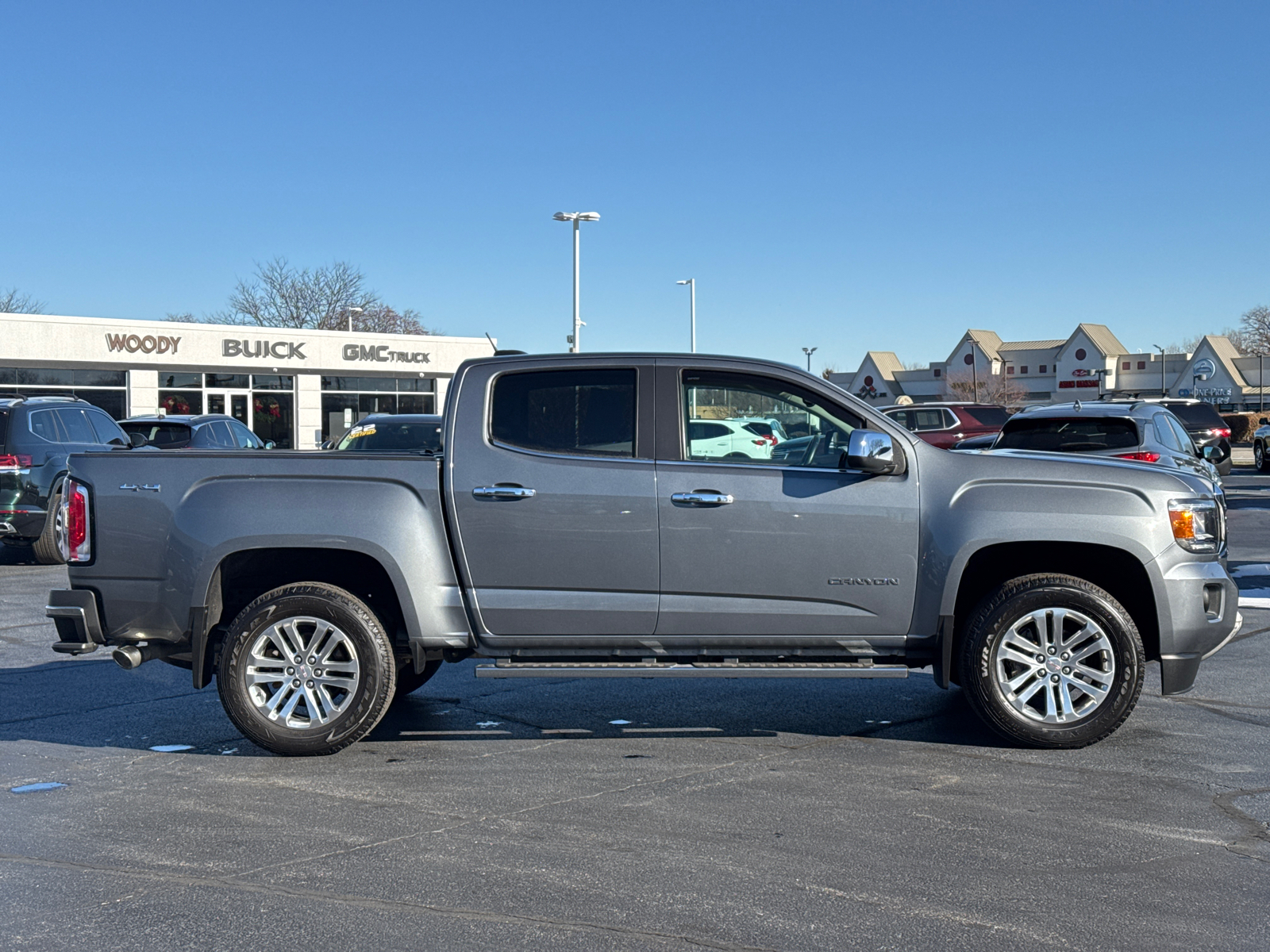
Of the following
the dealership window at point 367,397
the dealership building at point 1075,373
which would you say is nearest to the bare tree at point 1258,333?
the dealership building at point 1075,373

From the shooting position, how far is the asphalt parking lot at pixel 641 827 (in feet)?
12.7

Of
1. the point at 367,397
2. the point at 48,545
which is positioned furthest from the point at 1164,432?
the point at 367,397

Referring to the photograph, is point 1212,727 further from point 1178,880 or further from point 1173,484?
point 1178,880

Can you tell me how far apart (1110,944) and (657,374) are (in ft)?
11.2

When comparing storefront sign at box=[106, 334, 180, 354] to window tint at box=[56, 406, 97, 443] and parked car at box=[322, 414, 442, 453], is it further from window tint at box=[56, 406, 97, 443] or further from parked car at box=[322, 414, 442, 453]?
parked car at box=[322, 414, 442, 453]

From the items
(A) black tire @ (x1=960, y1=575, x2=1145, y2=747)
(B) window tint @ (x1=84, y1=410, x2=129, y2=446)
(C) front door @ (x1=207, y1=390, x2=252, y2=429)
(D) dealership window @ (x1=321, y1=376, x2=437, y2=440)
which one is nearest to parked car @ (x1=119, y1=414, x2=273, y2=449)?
(B) window tint @ (x1=84, y1=410, x2=129, y2=446)

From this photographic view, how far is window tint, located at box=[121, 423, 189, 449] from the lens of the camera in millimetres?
17812

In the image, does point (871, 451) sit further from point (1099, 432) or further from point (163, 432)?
point (163, 432)

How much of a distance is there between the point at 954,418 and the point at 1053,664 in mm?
25263

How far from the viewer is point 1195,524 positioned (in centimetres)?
606

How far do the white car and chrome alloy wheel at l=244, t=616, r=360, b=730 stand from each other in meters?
1.94

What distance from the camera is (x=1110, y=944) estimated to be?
3.71 m

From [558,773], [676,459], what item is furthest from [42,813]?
[676,459]

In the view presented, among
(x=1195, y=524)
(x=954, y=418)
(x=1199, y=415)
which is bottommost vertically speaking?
(x=1195, y=524)
